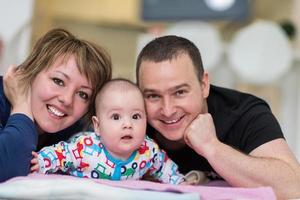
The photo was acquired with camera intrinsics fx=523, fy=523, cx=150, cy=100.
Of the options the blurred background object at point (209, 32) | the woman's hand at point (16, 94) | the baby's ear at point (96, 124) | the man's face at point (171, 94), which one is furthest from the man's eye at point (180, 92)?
the blurred background object at point (209, 32)

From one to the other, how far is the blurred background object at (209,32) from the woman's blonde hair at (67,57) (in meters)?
1.08

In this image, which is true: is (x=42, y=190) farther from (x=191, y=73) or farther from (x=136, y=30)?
(x=136, y=30)

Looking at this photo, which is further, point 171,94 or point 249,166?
point 171,94

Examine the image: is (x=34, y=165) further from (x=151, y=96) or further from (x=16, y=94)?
(x=151, y=96)

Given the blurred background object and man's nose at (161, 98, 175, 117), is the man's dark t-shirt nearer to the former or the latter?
man's nose at (161, 98, 175, 117)

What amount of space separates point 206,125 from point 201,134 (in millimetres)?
40

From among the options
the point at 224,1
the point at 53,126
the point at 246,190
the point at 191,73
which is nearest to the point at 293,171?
the point at 246,190


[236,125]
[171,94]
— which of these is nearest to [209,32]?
[236,125]

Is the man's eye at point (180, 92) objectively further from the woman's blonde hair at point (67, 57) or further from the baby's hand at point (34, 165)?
the baby's hand at point (34, 165)

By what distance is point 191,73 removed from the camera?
142 cm

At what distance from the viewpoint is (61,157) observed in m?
1.28

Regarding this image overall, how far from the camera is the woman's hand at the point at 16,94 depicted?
4.33ft

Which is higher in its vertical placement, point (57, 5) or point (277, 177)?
point (57, 5)

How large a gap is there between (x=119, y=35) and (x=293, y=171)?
2200 mm
